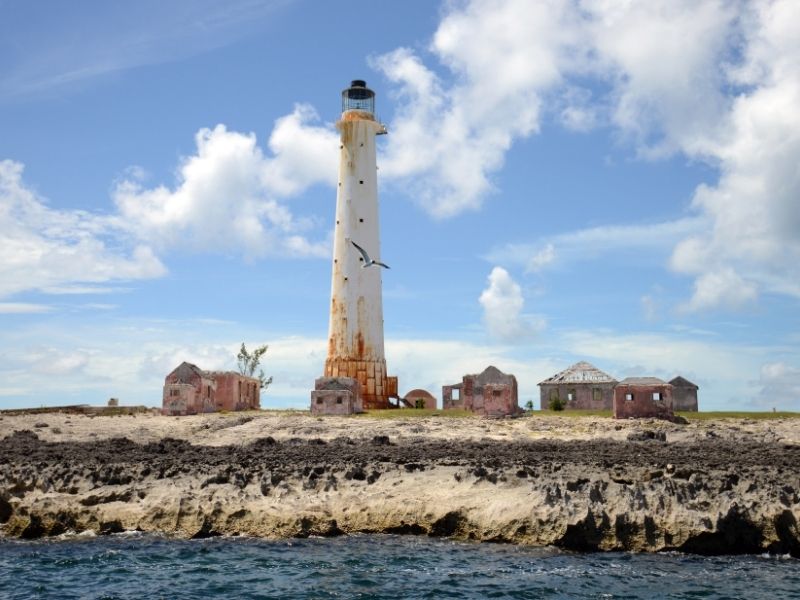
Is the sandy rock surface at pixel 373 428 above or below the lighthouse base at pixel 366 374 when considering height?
below

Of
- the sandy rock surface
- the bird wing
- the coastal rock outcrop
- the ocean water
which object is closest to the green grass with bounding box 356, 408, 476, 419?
the sandy rock surface

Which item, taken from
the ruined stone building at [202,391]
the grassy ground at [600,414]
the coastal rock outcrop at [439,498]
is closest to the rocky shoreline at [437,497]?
the coastal rock outcrop at [439,498]

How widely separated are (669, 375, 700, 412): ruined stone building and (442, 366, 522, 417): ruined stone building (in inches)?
490

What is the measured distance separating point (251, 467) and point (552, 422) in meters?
21.9

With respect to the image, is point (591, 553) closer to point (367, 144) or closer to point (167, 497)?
point (167, 497)

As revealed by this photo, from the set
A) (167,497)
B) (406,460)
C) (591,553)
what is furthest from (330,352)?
(591,553)

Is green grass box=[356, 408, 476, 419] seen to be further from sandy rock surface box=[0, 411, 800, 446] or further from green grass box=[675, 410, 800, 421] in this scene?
green grass box=[675, 410, 800, 421]

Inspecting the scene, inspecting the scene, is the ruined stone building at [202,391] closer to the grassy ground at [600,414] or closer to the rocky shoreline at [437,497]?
the grassy ground at [600,414]

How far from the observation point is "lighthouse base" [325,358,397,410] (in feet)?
185

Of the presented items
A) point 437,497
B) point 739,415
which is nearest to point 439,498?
point 437,497

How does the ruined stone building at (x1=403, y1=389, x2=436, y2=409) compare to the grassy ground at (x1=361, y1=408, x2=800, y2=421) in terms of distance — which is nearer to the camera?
the grassy ground at (x1=361, y1=408, x2=800, y2=421)

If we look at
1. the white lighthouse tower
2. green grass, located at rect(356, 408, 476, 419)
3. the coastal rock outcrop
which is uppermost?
the white lighthouse tower

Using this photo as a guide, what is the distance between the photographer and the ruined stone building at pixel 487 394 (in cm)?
4791

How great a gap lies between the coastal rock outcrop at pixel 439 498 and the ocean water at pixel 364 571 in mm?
544
